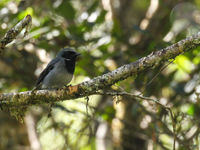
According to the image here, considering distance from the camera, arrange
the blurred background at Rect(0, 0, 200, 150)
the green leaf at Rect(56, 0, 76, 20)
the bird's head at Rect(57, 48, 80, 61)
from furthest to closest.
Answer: the green leaf at Rect(56, 0, 76, 20)
the blurred background at Rect(0, 0, 200, 150)
the bird's head at Rect(57, 48, 80, 61)

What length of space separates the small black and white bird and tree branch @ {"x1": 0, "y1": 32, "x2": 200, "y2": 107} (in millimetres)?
1071

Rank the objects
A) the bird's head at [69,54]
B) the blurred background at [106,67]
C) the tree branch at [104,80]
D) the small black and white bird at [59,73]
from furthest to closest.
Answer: the blurred background at [106,67], the bird's head at [69,54], the small black and white bird at [59,73], the tree branch at [104,80]

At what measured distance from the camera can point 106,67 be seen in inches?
262

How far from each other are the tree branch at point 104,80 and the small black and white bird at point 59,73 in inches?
42.2

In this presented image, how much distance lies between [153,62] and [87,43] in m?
2.90

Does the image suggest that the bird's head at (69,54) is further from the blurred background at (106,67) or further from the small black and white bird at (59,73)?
the blurred background at (106,67)

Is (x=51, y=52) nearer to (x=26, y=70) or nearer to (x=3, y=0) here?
(x=26, y=70)

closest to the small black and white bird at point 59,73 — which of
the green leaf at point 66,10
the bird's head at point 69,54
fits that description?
the bird's head at point 69,54

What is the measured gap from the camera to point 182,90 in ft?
21.2

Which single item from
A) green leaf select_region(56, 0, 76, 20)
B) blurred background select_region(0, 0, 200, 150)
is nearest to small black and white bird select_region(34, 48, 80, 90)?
blurred background select_region(0, 0, 200, 150)

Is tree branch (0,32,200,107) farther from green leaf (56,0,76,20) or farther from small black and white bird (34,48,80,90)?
green leaf (56,0,76,20)

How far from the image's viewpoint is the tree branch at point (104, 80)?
3514 mm

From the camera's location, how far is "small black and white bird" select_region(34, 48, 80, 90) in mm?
5195

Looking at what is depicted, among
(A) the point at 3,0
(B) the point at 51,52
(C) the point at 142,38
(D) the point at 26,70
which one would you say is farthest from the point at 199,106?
(A) the point at 3,0
